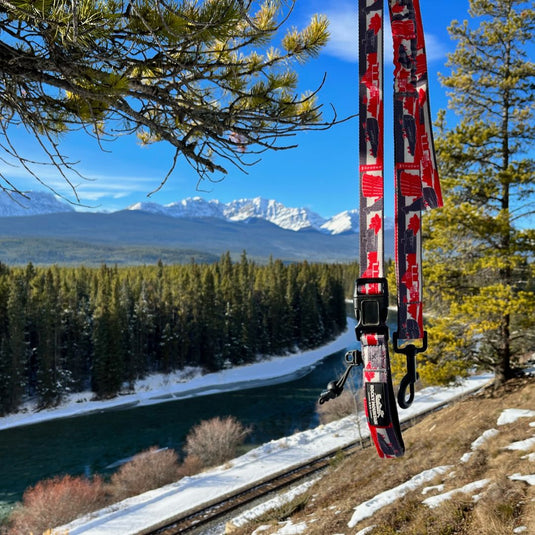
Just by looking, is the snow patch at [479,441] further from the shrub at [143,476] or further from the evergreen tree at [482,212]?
the shrub at [143,476]

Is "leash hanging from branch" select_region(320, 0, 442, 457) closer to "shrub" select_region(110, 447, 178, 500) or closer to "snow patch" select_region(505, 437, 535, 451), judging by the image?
"snow patch" select_region(505, 437, 535, 451)

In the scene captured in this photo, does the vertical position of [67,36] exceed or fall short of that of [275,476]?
it exceeds it

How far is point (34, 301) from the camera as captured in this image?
45062mm

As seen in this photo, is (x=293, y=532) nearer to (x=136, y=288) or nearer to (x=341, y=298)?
(x=136, y=288)

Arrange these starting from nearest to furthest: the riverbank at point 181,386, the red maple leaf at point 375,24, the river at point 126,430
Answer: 1. the red maple leaf at point 375,24
2. the river at point 126,430
3. the riverbank at point 181,386

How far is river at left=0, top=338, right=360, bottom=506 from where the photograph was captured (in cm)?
2600

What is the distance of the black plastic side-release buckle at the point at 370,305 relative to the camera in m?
1.91

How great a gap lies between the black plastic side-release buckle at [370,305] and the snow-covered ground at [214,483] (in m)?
12.5

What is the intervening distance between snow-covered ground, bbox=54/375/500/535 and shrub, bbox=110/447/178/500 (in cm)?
307

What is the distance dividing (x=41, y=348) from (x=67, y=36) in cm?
4713

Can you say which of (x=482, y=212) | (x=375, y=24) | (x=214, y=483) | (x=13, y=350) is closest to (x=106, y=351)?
(x=13, y=350)

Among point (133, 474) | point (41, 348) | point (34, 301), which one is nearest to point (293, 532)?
point (133, 474)

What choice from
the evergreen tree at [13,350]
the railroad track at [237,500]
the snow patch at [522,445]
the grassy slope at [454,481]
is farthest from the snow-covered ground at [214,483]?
the evergreen tree at [13,350]

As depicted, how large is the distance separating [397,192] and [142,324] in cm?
5324
